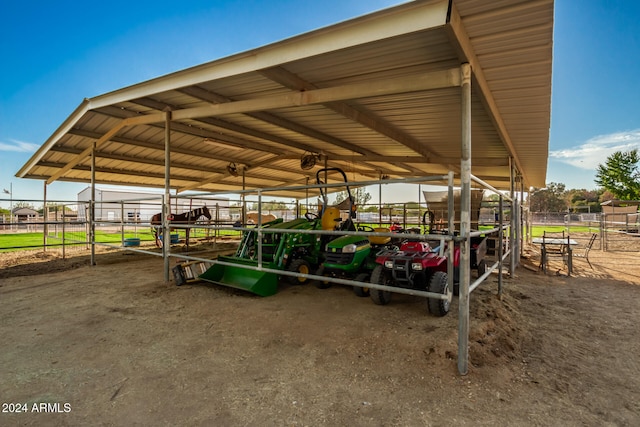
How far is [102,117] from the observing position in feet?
19.6

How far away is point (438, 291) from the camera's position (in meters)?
3.50

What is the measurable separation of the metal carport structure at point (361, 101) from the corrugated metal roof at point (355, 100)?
0.02 m

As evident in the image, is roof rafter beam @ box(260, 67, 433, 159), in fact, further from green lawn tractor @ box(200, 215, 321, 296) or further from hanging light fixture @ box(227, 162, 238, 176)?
hanging light fixture @ box(227, 162, 238, 176)

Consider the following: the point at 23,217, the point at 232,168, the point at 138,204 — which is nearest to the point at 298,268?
the point at 138,204

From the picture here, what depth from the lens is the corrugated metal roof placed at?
2.62m

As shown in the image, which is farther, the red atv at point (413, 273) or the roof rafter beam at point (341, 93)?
the red atv at point (413, 273)

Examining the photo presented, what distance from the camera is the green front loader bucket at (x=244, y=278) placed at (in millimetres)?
4504

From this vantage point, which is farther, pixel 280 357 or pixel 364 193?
pixel 364 193

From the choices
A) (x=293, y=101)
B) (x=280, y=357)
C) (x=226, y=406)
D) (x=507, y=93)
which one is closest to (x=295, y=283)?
Result: (x=280, y=357)

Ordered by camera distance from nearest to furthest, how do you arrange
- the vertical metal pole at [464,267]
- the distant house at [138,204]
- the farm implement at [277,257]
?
1. the vertical metal pole at [464,267]
2. the farm implement at [277,257]
3. the distant house at [138,204]

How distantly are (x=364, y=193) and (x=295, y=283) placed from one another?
24.4m

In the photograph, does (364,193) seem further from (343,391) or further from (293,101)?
(343,391)

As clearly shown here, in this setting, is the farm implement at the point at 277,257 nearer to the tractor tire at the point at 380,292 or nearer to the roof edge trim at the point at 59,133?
the tractor tire at the point at 380,292

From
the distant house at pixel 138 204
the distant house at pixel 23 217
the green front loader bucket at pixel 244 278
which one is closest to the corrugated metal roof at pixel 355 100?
the distant house at pixel 138 204
